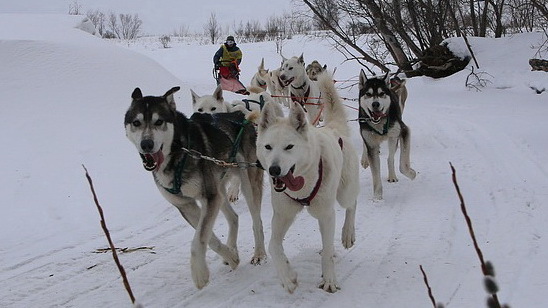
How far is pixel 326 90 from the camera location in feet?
12.7

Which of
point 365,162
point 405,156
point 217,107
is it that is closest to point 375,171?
point 405,156

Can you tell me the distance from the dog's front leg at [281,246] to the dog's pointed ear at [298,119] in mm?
442

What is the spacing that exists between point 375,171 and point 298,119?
2.34 m

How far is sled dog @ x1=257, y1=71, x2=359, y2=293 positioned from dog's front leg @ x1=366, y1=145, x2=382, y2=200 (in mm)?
1840

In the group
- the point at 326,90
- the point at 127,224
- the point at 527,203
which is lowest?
the point at 127,224

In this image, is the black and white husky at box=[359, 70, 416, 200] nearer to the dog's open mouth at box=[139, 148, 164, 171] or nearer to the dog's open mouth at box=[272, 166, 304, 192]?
the dog's open mouth at box=[272, 166, 304, 192]

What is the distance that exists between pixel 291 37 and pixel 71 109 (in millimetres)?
23018

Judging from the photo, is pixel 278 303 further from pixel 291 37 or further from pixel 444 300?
pixel 291 37

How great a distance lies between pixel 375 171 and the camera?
5.00 metres

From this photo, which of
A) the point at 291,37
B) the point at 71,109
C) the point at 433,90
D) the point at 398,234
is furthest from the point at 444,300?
the point at 291,37

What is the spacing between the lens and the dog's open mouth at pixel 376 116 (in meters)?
5.01

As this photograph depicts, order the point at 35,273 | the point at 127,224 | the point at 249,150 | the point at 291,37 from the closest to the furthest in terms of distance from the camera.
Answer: the point at 35,273
the point at 249,150
the point at 127,224
the point at 291,37

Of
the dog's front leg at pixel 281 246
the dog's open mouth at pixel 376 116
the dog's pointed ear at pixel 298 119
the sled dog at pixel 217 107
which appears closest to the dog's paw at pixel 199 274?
the dog's front leg at pixel 281 246

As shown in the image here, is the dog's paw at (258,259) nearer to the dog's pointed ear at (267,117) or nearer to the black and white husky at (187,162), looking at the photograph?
the black and white husky at (187,162)
